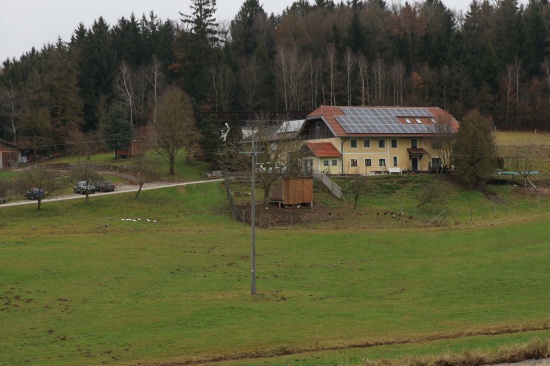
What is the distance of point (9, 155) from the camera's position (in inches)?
3819

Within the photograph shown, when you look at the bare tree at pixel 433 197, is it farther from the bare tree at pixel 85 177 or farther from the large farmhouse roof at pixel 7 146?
the large farmhouse roof at pixel 7 146

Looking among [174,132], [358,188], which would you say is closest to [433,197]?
[358,188]

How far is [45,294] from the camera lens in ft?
108

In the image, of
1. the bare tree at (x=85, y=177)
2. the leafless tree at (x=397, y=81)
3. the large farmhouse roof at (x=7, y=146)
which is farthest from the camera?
the leafless tree at (x=397, y=81)

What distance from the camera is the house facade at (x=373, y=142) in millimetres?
81000

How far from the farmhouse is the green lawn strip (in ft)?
159

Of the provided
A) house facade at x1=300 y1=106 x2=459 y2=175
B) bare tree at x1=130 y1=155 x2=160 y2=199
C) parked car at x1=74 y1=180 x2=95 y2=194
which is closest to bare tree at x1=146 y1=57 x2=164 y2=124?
house facade at x1=300 y1=106 x2=459 y2=175

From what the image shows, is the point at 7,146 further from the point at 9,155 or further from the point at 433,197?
the point at 433,197

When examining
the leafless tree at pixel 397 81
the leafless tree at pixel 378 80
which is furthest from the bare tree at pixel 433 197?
the leafless tree at pixel 397 81

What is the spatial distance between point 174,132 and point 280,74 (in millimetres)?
38911

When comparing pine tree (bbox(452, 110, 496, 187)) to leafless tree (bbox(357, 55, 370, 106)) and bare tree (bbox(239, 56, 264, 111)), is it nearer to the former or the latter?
leafless tree (bbox(357, 55, 370, 106))

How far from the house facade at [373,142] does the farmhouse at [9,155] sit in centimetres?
4020

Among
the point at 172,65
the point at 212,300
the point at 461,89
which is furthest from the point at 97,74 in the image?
the point at 212,300

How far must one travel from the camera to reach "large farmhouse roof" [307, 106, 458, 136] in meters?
82.1
